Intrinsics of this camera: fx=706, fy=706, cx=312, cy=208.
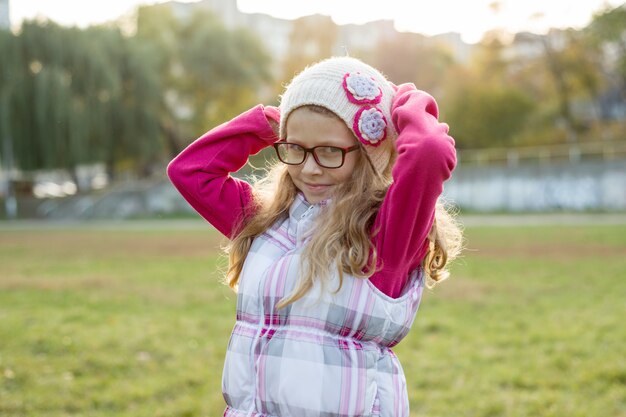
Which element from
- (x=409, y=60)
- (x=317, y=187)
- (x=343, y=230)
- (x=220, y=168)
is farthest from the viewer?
(x=409, y=60)

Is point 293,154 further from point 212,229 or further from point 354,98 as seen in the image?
point 212,229

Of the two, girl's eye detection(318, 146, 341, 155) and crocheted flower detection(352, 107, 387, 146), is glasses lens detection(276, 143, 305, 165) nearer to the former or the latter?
girl's eye detection(318, 146, 341, 155)

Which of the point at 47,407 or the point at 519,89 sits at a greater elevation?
the point at 519,89

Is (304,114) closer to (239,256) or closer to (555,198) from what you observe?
(239,256)

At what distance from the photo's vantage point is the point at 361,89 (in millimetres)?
1774

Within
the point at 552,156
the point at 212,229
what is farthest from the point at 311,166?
the point at 552,156

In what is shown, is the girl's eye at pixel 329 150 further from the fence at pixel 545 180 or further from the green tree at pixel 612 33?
the green tree at pixel 612 33

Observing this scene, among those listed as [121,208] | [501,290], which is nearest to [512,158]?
[121,208]

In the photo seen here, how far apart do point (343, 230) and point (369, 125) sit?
27cm

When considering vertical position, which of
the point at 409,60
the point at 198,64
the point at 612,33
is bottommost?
the point at 198,64

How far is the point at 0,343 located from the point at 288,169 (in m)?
4.40

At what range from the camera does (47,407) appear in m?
3.99

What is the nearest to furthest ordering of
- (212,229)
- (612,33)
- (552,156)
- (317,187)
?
(317,187) < (212,229) < (552,156) < (612,33)

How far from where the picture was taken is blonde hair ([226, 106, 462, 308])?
171 cm
